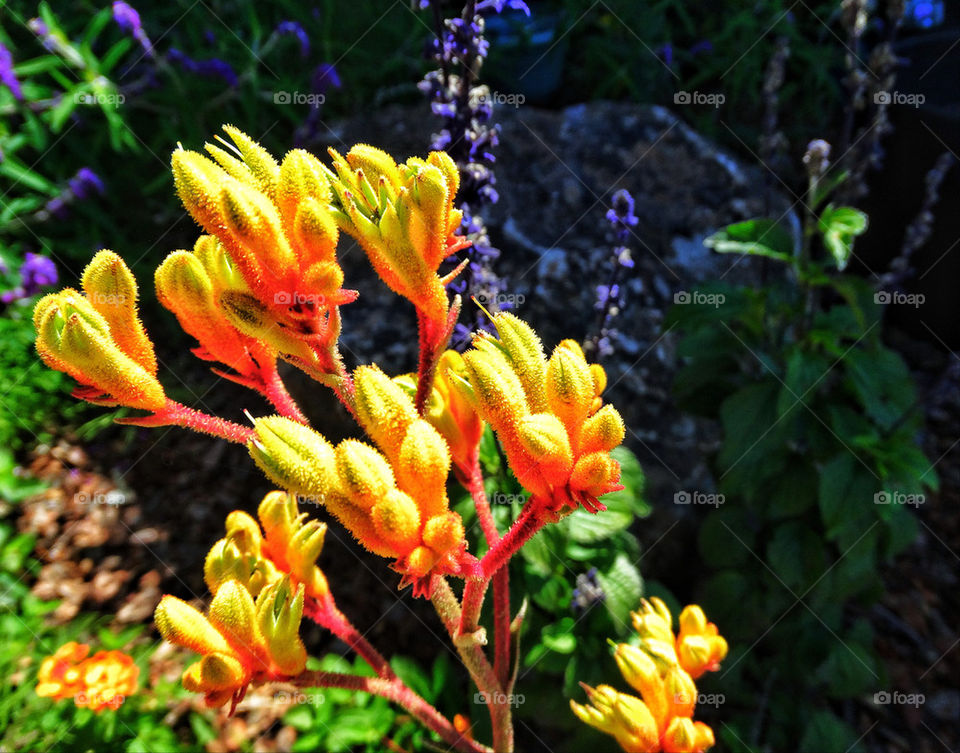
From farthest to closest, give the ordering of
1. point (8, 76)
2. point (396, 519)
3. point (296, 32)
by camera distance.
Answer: point (296, 32), point (8, 76), point (396, 519)

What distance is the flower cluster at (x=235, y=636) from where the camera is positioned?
85 centimetres

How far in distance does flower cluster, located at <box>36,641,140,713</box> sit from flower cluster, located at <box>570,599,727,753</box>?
48.7 inches

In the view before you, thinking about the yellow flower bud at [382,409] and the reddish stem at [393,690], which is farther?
the reddish stem at [393,690]

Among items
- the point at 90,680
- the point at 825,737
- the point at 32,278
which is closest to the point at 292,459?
the point at 90,680

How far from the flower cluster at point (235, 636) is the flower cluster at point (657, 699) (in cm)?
47

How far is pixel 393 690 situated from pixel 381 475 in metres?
0.47

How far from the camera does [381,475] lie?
0.74 metres

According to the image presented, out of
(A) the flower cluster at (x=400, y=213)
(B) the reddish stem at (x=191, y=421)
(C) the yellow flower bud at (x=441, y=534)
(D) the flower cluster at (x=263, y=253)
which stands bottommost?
(B) the reddish stem at (x=191, y=421)

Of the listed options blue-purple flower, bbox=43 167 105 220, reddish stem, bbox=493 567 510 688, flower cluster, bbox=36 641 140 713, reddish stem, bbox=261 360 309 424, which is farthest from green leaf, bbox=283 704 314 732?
blue-purple flower, bbox=43 167 105 220

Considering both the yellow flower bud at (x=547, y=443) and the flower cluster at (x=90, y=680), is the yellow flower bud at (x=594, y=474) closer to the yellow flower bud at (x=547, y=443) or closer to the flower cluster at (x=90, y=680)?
the yellow flower bud at (x=547, y=443)

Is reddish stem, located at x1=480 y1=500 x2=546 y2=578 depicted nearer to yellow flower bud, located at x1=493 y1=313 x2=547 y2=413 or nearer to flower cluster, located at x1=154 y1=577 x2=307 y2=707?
yellow flower bud, located at x1=493 y1=313 x2=547 y2=413

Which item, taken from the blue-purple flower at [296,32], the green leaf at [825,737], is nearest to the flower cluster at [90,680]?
the green leaf at [825,737]

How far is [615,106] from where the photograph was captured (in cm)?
375

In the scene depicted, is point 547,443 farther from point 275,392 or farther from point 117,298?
point 117,298
